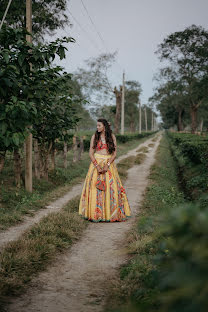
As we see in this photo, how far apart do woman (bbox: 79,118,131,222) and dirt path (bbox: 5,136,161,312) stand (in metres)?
0.57

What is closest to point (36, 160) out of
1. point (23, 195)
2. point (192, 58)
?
point (23, 195)

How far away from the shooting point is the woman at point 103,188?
5.43 m

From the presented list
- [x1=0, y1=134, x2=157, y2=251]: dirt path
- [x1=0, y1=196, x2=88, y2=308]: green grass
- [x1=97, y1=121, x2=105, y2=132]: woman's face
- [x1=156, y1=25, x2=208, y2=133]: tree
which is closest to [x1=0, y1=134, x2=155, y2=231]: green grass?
[x1=0, y1=134, x2=157, y2=251]: dirt path

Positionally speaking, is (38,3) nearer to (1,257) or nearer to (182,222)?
(1,257)

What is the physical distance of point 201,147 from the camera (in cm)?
961

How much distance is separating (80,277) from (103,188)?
2.55 meters

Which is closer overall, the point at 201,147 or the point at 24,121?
the point at 24,121

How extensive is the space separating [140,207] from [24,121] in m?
3.18

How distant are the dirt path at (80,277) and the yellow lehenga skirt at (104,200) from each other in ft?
1.77

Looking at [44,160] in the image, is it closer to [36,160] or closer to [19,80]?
[36,160]

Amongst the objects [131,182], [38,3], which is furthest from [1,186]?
[38,3]

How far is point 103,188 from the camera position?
5.49 meters

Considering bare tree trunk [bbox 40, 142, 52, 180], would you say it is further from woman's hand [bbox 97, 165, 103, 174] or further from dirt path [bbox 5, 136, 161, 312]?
dirt path [bbox 5, 136, 161, 312]

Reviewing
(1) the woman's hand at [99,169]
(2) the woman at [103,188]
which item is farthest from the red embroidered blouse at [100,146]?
(1) the woman's hand at [99,169]
